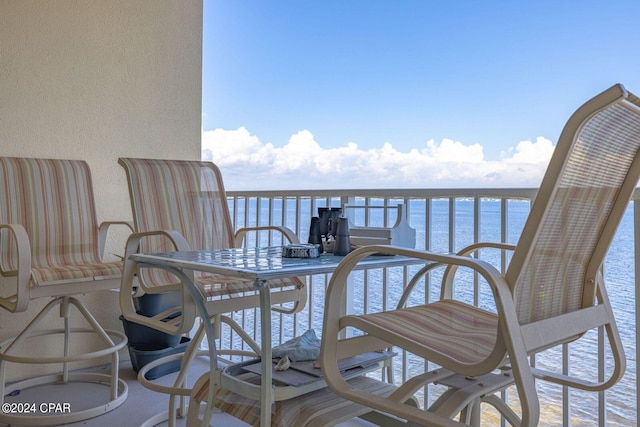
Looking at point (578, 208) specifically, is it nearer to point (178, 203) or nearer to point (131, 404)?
point (178, 203)

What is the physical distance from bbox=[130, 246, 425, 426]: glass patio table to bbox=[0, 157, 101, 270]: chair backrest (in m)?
1.31

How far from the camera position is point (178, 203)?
8.32 feet

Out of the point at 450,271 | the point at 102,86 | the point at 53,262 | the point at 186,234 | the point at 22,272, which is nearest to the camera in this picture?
the point at 450,271

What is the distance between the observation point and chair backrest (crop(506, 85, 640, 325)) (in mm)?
985

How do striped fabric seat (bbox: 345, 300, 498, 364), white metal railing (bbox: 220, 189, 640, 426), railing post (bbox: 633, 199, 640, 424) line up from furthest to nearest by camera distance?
white metal railing (bbox: 220, 189, 640, 426)
railing post (bbox: 633, 199, 640, 424)
striped fabric seat (bbox: 345, 300, 498, 364)

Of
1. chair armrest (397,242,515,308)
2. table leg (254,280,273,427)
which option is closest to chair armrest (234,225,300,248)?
chair armrest (397,242,515,308)

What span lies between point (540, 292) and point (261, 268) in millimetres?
695

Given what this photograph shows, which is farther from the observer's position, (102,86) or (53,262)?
(102,86)

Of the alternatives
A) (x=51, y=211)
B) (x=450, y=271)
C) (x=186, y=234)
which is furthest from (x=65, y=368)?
(x=450, y=271)

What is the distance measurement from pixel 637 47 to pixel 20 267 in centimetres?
2262

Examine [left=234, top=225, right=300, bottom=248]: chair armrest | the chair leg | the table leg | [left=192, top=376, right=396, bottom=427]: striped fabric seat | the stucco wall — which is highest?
the stucco wall

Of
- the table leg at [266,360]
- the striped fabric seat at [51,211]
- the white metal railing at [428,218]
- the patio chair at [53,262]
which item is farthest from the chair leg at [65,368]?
the table leg at [266,360]

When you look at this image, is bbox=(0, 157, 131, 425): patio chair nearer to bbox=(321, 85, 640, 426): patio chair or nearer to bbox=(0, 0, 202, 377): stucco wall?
bbox=(0, 0, 202, 377): stucco wall

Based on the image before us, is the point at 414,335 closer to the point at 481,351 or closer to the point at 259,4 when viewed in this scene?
the point at 481,351
